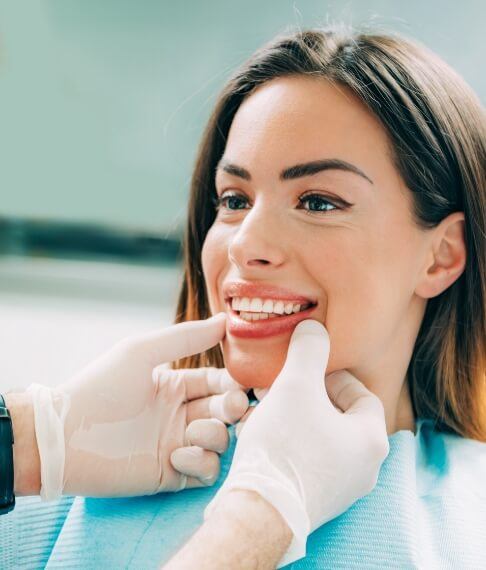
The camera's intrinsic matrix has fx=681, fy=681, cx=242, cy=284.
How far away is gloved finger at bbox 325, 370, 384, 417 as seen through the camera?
1167 mm

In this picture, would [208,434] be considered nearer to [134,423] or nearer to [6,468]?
[134,423]

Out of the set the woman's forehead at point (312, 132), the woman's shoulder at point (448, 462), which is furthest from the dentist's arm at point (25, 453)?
Answer: the woman's shoulder at point (448, 462)

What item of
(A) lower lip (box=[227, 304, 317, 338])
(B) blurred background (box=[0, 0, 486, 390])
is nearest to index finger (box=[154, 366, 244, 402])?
(A) lower lip (box=[227, 304, 317, 338])

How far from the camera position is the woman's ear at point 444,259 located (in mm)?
1318

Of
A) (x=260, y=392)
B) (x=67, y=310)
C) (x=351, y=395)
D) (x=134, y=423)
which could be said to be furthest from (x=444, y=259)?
(x=67, y=310)

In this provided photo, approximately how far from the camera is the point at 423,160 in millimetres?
1253

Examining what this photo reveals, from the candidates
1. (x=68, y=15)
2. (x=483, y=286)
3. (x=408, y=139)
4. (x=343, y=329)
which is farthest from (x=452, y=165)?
(x=68, y=15)

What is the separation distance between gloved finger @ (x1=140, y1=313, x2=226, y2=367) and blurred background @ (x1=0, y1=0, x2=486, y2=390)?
0.61m

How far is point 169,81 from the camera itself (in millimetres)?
2094

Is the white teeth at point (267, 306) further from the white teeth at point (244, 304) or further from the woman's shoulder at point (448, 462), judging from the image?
the woman's shoulder at point (448, 462)

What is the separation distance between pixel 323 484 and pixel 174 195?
4.58ft

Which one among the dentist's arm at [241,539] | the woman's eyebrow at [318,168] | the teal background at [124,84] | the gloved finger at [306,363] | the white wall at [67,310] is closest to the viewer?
the dentist's arm at [241,539]

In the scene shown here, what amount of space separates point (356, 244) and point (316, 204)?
11 cm

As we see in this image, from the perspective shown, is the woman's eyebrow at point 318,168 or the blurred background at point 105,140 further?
the blurred background at point 105,140
